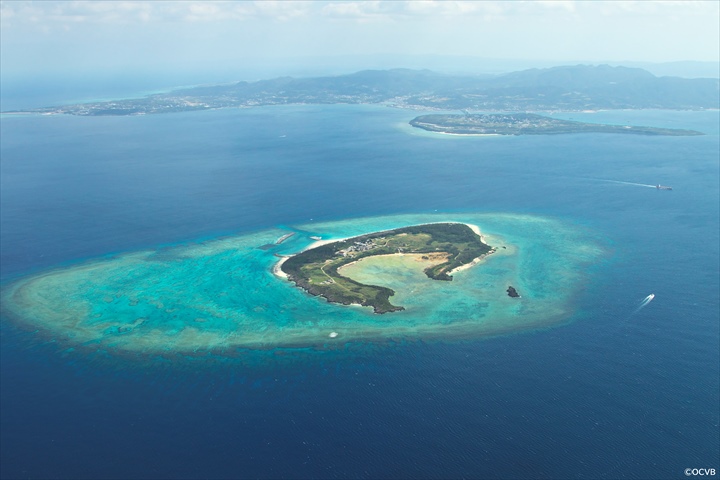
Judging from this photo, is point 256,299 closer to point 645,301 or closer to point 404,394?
point 404,394

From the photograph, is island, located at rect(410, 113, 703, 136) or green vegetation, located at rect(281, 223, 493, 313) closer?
green vegetation, located at rect(281, 223, 493, 313)

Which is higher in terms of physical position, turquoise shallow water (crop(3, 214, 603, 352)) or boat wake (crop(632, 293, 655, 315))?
turquoise shallow water (crop(3, 214, 603, 352))

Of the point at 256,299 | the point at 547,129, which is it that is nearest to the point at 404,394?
the point at 256,299

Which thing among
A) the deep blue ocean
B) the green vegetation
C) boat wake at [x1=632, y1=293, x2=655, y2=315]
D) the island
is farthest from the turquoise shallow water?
the island

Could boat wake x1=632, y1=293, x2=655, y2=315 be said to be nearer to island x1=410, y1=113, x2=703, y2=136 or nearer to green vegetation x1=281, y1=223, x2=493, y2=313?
green vegetation x1=281, y1=223, x2=493, y2=313

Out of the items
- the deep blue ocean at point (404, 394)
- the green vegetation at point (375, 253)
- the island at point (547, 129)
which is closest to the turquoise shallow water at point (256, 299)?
the green vegetation at point (375, 253)

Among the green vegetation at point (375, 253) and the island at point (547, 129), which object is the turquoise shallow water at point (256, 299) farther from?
the island at point (547, 129)

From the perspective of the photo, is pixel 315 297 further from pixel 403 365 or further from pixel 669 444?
pixel 669 444
